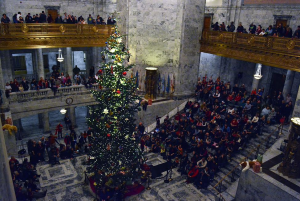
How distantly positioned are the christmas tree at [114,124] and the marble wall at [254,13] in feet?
41.5

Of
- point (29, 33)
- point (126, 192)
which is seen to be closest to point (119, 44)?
point (126, 192)

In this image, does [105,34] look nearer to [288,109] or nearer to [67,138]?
[67,138]

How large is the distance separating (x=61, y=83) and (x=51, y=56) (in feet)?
20.2

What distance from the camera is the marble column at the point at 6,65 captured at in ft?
61.7

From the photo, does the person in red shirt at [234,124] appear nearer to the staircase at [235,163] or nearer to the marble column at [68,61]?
the staircase at [235,163]

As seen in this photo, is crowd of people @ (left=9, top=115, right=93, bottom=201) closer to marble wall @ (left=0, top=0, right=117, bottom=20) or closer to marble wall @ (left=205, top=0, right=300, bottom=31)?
marble wall @ (left=0, top=0, right=117, bottom=20)

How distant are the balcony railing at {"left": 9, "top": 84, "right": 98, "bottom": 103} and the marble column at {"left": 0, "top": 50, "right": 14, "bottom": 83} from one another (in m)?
4.30

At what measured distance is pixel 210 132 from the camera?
559 inches

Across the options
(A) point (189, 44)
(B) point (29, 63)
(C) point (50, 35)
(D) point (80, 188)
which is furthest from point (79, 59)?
(D) point (80, 188)

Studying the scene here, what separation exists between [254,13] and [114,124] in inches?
582

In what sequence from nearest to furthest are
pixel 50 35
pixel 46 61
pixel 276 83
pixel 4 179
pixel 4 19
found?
pixel 4 179, pixel 4 19, pixel 50 35, pixel 276 83, pixel 46 61

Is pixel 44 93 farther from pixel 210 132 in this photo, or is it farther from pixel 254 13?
pixel 254 13

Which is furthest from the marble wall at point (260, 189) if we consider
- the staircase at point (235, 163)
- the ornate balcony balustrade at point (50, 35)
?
the ornate balcony balustrade at point (50, 35)

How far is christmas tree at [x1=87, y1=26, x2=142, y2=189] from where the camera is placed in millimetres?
10867
